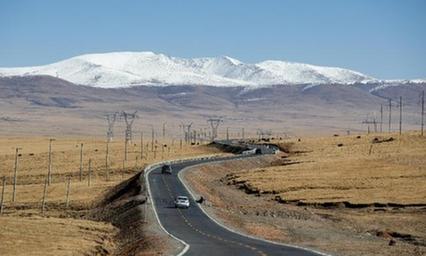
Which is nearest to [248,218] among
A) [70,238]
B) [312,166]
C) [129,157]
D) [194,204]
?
[194,204]

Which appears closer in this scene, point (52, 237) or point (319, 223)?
point (52, 237)

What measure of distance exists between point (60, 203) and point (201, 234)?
107 feet

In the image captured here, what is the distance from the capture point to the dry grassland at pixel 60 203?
48.0m

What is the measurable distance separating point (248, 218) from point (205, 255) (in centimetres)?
2588

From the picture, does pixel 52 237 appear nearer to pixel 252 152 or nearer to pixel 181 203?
pixel 181 203

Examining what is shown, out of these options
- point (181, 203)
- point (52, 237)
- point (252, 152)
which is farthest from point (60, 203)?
point (252, 152)

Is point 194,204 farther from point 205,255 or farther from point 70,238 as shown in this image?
point 205,255

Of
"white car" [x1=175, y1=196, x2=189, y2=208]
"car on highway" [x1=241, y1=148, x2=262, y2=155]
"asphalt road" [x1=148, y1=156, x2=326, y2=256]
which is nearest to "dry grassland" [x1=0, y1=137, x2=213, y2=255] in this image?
"asphalt road" [x1=148, y1=156, x2=326, y2=256]

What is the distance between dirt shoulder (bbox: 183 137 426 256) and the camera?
5059 centimetres

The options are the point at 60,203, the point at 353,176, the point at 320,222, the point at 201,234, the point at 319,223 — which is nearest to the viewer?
the point at 201,234

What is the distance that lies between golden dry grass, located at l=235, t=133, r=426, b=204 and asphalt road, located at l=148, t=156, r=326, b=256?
16.2 meters

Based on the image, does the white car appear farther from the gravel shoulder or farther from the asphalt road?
the gravel shoulder

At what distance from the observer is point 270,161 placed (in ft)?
468

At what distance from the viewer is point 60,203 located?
268ft
